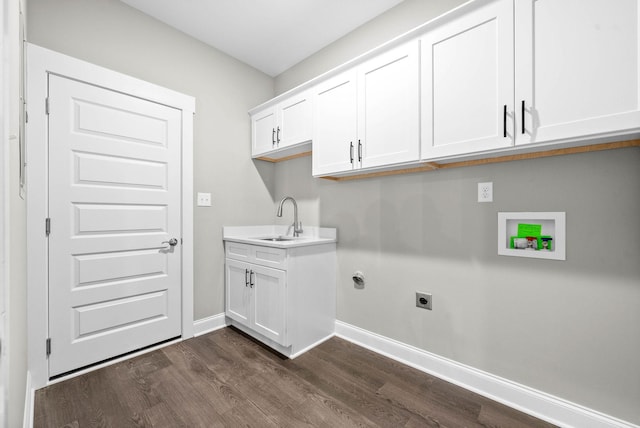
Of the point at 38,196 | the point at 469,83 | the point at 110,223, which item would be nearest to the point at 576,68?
the point at 469,83

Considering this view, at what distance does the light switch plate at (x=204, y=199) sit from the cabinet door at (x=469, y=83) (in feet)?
6.39

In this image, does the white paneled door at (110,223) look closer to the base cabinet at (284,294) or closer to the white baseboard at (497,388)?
the base cabinet at (284,294)

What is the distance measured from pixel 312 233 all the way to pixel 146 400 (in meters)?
1.72

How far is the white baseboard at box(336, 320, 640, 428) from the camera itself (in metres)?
1.40

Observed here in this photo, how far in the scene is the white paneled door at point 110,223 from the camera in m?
1.83

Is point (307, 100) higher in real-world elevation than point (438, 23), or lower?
lower

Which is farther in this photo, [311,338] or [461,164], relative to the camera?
[311,338]

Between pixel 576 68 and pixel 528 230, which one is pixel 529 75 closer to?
pixel 576 68

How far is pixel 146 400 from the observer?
1.63 metres

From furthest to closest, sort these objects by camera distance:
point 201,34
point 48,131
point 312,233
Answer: point 312,233
point 201,34
point 48,131

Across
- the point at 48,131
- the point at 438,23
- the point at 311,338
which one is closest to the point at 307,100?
the point at 438,23

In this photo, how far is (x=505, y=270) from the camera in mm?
1651

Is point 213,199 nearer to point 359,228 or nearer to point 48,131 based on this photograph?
point 48,131

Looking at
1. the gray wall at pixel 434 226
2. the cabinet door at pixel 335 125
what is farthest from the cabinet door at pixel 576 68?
the cabinet door at pixel 335 125
